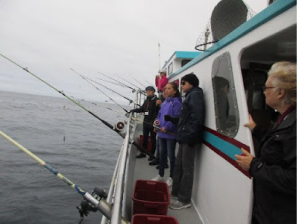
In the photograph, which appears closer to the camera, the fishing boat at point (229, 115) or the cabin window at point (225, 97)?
the fishing boat at point (229, 115)

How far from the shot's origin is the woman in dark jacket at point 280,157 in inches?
55.4

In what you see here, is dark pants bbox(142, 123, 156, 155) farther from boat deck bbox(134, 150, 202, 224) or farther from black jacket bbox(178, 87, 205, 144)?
black jacket bbox(178, 87, 205, 144)

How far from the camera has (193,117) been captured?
3.31 meters

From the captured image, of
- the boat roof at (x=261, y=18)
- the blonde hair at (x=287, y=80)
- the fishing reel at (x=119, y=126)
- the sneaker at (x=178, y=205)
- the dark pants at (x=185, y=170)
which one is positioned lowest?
the sneaker at (x=178, y=205)

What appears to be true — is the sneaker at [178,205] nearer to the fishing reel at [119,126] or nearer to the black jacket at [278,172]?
the black jacket at [278,172]

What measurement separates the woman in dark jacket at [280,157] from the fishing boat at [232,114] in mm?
454

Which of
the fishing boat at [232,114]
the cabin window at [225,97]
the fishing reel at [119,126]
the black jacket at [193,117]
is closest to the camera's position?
the fishing boat at [232,114]

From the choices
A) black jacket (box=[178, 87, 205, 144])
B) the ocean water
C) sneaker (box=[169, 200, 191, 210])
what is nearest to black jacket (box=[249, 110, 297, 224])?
black jacket (box=[178, 87, 205, 144])

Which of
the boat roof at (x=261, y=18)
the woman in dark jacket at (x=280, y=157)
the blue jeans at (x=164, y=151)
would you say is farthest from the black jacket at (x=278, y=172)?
the blue jeans at (x=164, y=151)

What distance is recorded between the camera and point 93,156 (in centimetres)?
1454

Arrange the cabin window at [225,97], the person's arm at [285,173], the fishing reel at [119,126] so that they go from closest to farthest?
the person's arm at [285,173]
the cabin window at [225,97]
the fishing reel at [119,126]

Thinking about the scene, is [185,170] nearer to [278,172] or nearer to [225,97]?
[225,97]

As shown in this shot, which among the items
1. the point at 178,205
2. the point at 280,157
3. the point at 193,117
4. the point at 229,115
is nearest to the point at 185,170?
the point at 178,205

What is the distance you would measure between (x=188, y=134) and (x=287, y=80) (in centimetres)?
192
